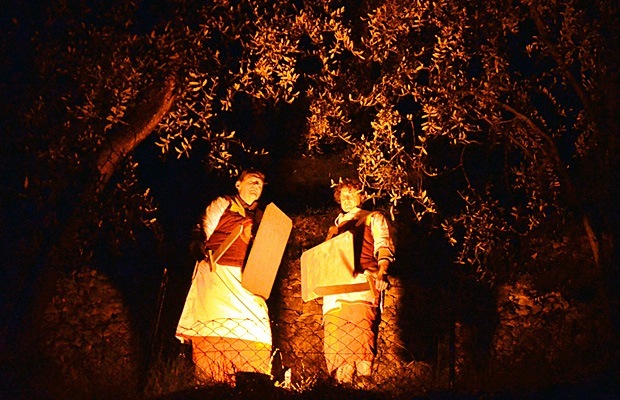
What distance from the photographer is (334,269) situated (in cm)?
822

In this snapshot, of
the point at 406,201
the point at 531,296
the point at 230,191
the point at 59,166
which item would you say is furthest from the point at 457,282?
the point at 59,166

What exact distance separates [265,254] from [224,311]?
0.71 metres

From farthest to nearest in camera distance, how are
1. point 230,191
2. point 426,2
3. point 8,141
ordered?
point 230,191, point 426,2, point 8,141

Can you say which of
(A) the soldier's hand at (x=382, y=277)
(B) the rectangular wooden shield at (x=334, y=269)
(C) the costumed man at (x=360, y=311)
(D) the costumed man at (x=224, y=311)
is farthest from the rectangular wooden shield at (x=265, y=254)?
(A) the soldier's hand at (x=382, y=277)

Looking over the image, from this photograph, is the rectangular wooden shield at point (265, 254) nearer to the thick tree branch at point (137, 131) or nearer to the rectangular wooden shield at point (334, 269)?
the rectangular wooden shield at point (334, 269)

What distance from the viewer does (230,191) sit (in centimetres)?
1440

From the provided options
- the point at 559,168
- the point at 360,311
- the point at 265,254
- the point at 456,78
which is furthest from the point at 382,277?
the point at 456,78

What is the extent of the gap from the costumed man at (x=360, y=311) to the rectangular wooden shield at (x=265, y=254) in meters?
0.70

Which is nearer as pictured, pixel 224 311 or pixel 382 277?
pixel 224 311

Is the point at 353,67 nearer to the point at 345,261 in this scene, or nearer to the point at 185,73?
the point at 185,73

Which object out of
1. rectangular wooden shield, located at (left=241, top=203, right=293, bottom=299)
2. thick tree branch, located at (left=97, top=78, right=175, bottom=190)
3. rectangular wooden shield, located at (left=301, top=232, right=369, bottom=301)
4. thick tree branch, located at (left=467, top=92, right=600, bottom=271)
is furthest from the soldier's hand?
thick tree branch, located at (left=97, top=78, right=175, bottom=190)

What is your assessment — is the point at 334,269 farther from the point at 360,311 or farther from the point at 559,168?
the point at 559,168

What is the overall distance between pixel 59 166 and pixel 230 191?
20.7 ft

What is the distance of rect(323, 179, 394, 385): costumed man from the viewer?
8.12 m
